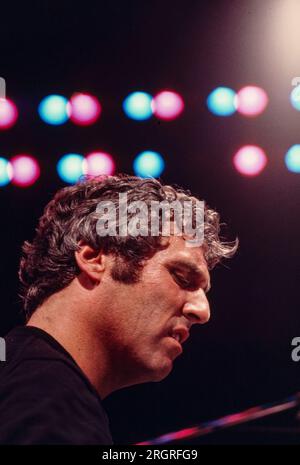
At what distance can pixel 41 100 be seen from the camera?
2.73 meters

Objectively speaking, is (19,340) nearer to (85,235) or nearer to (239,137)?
(85,235)

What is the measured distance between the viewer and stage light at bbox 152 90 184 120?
273cm

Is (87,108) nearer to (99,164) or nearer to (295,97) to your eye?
(99,164)

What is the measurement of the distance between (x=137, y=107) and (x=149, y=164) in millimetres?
263

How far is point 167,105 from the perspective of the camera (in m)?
2.74

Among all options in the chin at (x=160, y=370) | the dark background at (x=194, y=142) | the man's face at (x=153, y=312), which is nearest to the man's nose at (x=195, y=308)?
the man's face at (x=153, y=312)

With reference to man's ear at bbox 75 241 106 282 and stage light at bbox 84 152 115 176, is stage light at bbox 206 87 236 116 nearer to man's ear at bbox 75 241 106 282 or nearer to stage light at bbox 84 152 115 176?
stage light at bbox 84 152 115 176

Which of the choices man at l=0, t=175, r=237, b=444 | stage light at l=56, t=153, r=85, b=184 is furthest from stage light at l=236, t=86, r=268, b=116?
man at l=0, t=175, r=237, b=444

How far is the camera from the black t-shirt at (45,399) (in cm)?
96

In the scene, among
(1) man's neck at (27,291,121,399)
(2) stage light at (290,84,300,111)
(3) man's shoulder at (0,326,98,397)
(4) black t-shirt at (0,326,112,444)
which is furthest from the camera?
(2) stage light at (290,84,300,111)

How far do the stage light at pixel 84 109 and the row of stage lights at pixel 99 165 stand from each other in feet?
0.51

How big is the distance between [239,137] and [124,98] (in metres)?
0.54

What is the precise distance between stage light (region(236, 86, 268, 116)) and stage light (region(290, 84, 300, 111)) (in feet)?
0.37

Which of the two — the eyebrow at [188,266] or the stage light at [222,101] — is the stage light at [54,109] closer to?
the stage light at [222,101]
